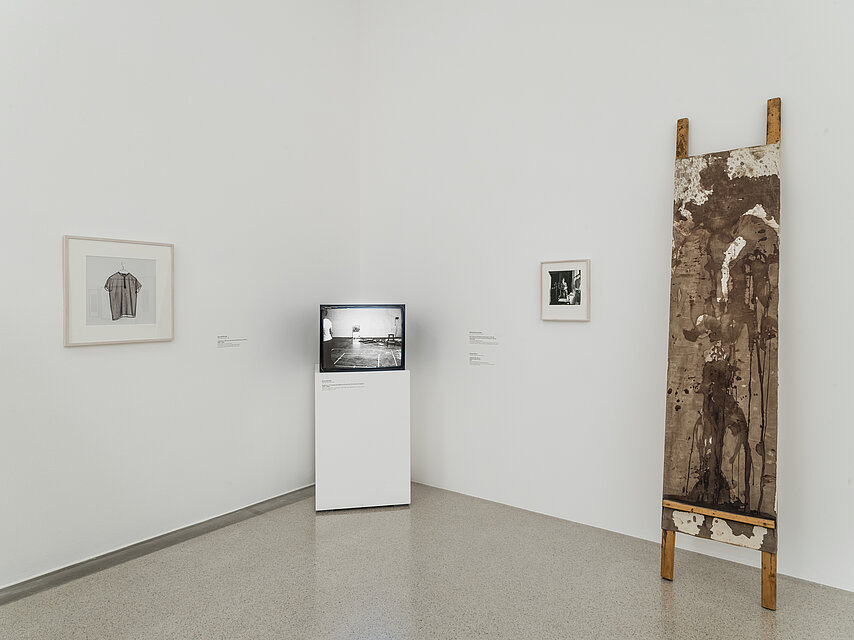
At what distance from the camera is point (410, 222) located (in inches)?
164

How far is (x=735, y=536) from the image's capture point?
2500mm

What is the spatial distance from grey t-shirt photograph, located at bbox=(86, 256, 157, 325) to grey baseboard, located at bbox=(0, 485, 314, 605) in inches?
49.1

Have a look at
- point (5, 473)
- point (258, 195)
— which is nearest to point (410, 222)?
point (258, 195)

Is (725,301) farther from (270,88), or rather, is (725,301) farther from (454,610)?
(270,88)

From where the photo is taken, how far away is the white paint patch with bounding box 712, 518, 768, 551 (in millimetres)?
2439

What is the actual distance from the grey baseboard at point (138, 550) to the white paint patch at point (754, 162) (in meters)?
3.32

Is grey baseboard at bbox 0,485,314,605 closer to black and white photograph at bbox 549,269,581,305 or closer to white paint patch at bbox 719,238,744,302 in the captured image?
black and white photograph at bbox 549,269,581,305

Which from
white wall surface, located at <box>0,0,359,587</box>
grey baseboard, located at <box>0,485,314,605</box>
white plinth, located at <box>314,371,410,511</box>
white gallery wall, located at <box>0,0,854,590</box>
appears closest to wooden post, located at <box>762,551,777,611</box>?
white gallery wall, located at <box>0,0,854,590</box>

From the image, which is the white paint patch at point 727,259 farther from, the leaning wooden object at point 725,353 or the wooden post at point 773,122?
the wooden post at point 773,122

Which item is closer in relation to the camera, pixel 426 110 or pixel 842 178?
pixel 842 178

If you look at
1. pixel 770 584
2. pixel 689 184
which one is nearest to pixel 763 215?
pixel 689 184

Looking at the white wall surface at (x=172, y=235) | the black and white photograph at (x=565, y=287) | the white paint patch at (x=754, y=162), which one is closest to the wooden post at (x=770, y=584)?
the black and white photograph at (x=565, y=287)

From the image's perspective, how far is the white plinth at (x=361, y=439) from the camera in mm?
3555

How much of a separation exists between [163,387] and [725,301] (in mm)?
3093
